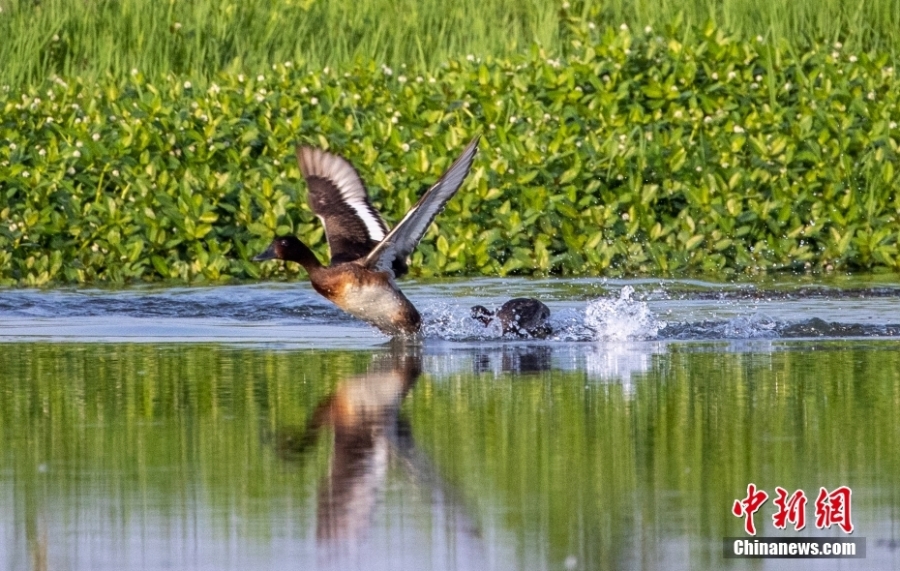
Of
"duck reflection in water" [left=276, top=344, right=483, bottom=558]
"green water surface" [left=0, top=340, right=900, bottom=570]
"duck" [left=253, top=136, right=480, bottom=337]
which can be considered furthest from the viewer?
"duck" [left=253, top=136, right=480, bottom=337]

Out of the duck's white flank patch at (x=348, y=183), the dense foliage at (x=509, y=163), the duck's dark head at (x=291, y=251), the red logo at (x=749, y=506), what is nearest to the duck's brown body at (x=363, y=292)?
the duck's dark head at (x=291, y=251)

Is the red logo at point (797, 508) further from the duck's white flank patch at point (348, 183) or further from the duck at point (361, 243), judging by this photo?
the duck's white flank patch at point (348, 183)

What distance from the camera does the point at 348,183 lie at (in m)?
10.5

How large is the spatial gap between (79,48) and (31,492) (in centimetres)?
1030

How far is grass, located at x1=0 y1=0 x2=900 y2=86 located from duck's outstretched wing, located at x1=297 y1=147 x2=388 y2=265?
383 centimetres

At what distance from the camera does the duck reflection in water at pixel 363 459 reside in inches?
184

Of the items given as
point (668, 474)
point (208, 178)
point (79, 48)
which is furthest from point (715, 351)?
point (79, 48)

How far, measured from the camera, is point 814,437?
19.3 feet

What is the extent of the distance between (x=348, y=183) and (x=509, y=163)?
2.49 m

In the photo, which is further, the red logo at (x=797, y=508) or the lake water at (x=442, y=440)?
the red logo at (x=797, y=508)

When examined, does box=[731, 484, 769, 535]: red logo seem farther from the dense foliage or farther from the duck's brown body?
the dense foliage

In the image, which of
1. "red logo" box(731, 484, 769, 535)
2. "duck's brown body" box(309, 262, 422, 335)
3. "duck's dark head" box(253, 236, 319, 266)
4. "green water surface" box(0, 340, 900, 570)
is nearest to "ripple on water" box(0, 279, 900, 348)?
"duck's brown body" box(309, 262, 422, 335)

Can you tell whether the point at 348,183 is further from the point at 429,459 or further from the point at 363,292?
the point at 429,459

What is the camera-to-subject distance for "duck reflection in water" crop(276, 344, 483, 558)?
15.4 feet
